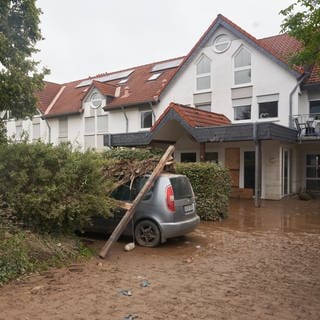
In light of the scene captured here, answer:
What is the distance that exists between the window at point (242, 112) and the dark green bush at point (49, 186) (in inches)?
551

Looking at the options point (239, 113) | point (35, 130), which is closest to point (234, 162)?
point (239, 113)

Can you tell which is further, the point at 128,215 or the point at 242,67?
the point at 242,67

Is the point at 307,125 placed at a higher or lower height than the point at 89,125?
lower

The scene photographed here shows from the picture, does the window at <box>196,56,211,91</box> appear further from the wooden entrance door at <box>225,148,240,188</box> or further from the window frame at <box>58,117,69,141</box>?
the window frame at <box>58,117,69,141</box>

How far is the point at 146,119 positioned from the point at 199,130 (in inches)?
315

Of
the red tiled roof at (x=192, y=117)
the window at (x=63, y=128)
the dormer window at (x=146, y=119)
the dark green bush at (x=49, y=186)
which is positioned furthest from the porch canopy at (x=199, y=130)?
the window at (x=63, y=128)

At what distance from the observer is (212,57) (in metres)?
20.3

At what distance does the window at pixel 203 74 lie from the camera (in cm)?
2061

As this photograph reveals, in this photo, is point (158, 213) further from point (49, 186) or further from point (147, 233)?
point (49, 186)

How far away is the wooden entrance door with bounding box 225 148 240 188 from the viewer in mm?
18766

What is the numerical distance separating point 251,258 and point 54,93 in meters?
28.7

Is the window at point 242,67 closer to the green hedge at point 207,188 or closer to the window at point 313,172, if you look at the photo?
the window at point 313,172

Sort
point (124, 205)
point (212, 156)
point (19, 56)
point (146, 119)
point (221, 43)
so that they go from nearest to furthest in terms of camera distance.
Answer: point (124, 205) → point (19, 56) → point (212, 156) → point (221, 43) → point (146, 119)

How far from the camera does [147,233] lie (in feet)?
25.6
